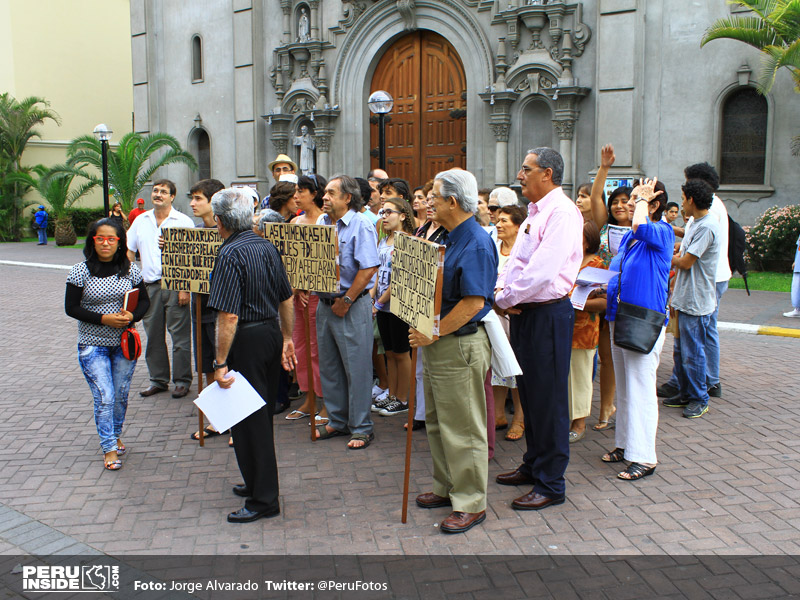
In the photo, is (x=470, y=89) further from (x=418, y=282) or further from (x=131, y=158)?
(x=418, y=282)

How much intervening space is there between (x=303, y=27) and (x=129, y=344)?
17.7 metres

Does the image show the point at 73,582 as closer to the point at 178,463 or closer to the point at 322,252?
Result: the point at 178,463

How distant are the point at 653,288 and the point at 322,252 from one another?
2.63 meters

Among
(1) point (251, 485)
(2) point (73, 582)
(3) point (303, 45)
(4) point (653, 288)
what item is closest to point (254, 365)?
(1) point (251, 485)

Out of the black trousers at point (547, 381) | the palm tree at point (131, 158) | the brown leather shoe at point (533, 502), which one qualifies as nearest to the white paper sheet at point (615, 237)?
the black trousers at point (547, 381)

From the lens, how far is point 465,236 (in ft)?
14.7

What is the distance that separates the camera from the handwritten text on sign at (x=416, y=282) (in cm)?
433

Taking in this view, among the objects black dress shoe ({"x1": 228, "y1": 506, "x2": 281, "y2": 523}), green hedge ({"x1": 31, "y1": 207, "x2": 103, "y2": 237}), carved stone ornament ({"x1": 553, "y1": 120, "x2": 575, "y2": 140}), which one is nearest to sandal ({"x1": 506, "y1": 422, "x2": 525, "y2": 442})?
black dress shoe ({"x1": 228, "y1": 506, "x2": 281, "y2": 523})

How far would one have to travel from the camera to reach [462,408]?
4527mm

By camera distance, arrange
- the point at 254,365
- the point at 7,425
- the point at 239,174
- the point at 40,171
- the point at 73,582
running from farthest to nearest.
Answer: the point at 40,171, the point at 239,174, the point at 7,425, the point at 254,365, the point at 73,582

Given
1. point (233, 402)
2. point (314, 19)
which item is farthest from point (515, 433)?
point (314, 19)

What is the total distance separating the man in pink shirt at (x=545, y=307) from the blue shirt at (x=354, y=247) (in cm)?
151

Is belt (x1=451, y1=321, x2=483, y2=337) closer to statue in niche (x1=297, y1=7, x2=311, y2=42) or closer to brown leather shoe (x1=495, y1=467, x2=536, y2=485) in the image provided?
brown leather shoe (x1=495, y1=467, x2=536, y2=485)

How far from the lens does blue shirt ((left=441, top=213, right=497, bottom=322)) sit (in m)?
4.41
